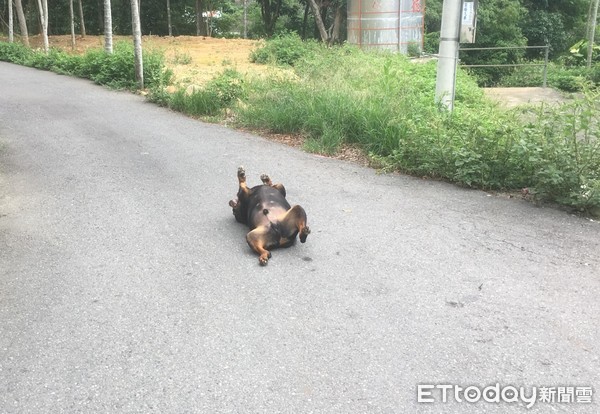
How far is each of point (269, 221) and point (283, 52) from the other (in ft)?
51.5

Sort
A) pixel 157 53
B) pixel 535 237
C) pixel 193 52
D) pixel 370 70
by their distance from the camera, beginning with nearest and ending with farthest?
1. pixel 535 237
2. pixel 370 70
3. pixel 157 53
4. pixel 193 52

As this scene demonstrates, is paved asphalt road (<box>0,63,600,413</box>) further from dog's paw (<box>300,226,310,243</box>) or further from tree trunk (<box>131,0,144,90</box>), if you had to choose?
tree trunk (<box>131,0,144,90</box>)

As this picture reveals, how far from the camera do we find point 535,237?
545cm

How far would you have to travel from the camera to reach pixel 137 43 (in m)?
14.0

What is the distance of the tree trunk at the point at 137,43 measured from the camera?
1392 centimetres

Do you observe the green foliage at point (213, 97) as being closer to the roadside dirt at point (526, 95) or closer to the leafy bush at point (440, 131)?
the leafy bush at point (440, 131)

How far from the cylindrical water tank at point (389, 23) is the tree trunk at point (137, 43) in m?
11.8

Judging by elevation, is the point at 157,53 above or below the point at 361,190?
above

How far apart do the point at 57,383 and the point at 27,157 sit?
610cm

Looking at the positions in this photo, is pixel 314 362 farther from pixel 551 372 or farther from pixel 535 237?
pixel 535 237

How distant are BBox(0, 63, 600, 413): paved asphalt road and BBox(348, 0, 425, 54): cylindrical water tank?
59.1 feet

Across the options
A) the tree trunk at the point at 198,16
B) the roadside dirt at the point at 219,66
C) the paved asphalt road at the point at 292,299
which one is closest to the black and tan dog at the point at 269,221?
the paved asphalt road at the point at 292,299

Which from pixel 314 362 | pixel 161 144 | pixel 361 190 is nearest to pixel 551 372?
pixel 314 362

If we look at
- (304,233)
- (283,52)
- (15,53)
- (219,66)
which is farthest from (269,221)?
(15,53)
